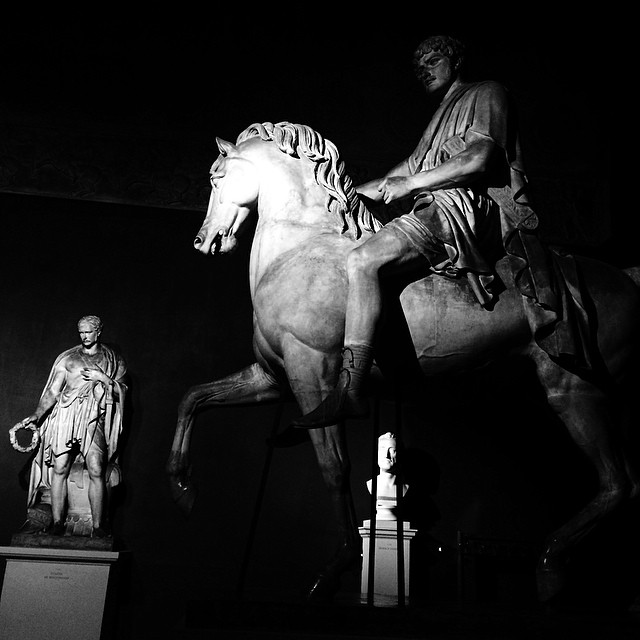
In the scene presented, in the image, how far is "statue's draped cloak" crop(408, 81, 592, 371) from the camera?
314 centimetres

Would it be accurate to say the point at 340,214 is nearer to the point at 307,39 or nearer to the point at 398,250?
the point at 398,250

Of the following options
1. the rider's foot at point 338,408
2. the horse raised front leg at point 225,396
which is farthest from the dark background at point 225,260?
the rider's foot at point 338,408

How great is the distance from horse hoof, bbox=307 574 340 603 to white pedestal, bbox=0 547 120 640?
3.45m

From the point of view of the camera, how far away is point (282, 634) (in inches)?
90.1

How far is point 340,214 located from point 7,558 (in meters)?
4.27

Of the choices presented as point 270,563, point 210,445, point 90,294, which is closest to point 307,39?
point 90,294

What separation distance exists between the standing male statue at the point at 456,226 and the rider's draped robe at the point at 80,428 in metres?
3.70

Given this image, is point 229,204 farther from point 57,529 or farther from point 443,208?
point 57,529

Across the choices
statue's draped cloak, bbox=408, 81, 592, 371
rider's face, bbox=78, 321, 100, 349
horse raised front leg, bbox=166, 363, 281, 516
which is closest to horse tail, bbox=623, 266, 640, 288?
statue's draped cloak, bbox=408, 81, 592, 371

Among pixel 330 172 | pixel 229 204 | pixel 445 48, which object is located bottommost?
pixel 229 204

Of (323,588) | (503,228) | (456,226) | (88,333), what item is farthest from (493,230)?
(88,333)

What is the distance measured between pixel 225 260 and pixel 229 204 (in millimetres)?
3897

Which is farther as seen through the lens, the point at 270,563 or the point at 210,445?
the point at 210,445

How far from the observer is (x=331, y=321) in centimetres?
306
